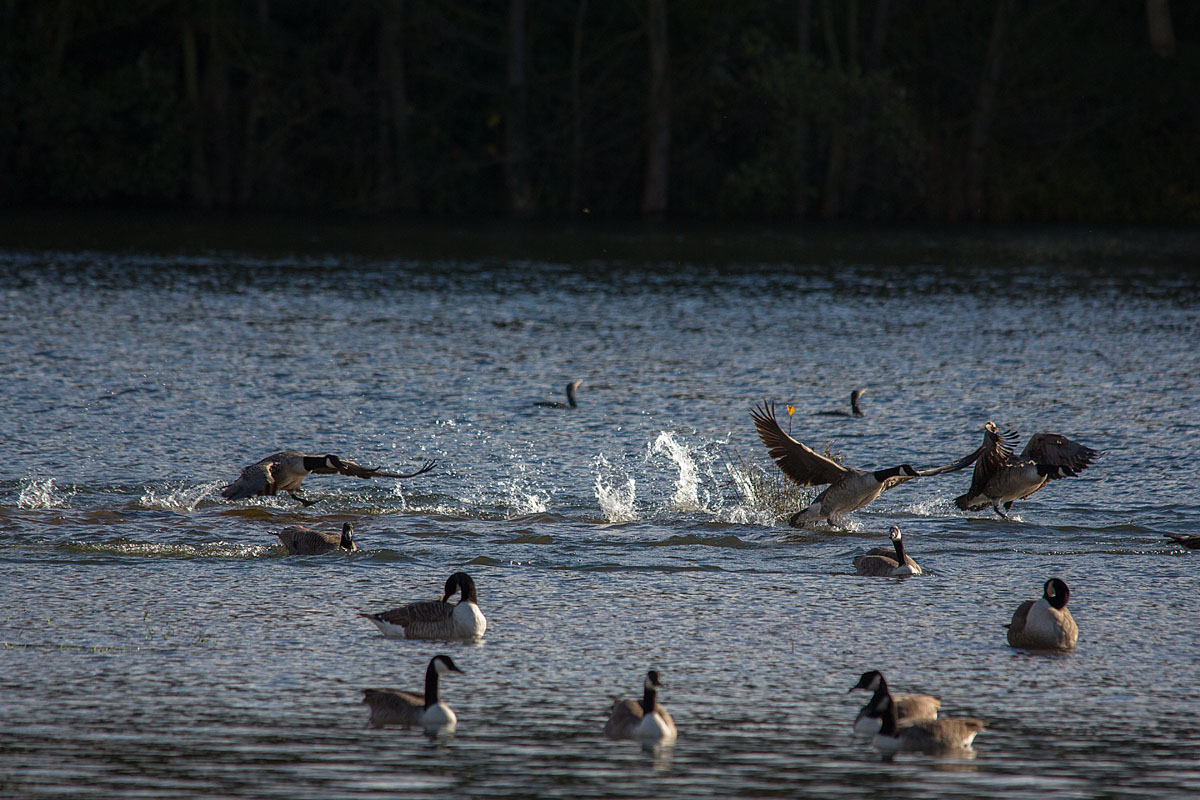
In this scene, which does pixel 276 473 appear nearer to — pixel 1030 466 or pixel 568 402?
pixel 1030 466

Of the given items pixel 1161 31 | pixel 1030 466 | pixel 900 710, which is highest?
pixel 1161 31

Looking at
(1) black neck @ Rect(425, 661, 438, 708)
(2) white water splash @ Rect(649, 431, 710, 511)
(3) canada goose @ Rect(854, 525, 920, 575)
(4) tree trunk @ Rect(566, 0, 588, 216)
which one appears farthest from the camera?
(4) tree trunk @ Rect(566, 0, 588, 216)

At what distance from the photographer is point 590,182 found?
228 ft

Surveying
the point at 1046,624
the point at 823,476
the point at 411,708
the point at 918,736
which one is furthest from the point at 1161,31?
the point at 411,708

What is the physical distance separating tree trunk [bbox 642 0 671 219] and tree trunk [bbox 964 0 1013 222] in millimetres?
12202

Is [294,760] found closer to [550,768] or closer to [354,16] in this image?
[550,768]

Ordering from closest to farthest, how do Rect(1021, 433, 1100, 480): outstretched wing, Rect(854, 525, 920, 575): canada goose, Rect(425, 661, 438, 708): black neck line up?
Rect(425, 661, 438, 708): black neck, Rect(854, 525, 920, 575): canada goose, Rect(1021, 433, 1100, 480): outstretched wing

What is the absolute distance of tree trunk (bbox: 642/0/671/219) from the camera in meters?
63.8

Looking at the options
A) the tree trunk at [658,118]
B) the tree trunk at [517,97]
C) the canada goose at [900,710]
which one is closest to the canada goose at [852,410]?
the canada goose at [900,710]

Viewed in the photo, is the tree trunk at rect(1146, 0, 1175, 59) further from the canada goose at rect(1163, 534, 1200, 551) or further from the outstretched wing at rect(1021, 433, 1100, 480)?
the canada goose at rect(1163, 534, 1200, 551)

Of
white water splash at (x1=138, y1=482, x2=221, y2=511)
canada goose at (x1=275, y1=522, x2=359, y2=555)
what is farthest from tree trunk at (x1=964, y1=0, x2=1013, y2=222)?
canada goose at (x1=275, y1=522, x2=359, y2=555)

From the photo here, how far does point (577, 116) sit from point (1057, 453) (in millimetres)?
52685

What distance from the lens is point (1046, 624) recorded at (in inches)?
415

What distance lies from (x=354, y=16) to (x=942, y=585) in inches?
2225
